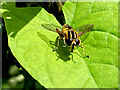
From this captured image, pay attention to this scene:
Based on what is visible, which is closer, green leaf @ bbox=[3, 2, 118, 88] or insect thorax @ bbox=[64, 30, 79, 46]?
green leaf @ bbox=[3, 2, 118, 88]

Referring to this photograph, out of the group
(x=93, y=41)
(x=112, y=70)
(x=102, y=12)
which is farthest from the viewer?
(x=102, y=12)

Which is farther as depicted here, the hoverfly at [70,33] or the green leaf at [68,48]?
the hoverfly at [70,33]

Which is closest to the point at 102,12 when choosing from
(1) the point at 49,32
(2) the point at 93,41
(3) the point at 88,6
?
(3) the point at 88,6

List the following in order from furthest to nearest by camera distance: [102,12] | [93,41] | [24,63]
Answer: [102,12] → [93,41] → [24,63]

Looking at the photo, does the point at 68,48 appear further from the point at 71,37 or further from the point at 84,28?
the point at 84,28

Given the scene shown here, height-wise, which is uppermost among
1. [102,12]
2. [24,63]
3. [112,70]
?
[102,12]

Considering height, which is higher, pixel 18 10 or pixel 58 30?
pixel 18 10

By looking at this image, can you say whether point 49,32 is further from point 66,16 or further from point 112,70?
point 112,70

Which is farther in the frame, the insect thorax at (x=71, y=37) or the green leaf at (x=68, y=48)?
the insect thorax at (x=71, y=37)
